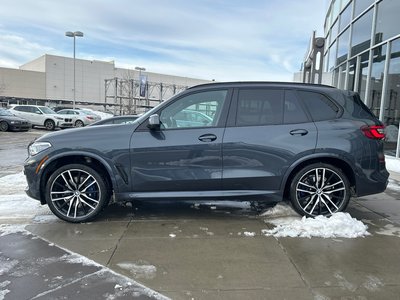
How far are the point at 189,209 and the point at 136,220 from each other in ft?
2.86

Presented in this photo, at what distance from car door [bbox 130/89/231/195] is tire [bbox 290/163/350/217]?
3.50 feet

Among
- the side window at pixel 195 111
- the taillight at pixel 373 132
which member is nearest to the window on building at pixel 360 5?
the taillight at pixel 373 132

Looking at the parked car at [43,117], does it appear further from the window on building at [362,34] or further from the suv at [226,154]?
the suv at [226,154]

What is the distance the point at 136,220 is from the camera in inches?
216

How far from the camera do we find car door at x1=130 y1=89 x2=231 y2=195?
16.8ft

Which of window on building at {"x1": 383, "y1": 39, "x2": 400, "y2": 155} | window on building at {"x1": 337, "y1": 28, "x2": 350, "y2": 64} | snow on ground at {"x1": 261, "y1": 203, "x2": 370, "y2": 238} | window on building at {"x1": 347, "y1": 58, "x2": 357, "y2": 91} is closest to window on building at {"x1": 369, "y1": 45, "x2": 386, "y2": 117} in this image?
window on building at {"x1": 383, "y1": 39, "x2": 400, "y2": 155}

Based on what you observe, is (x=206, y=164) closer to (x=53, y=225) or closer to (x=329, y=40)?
(x=53, y=225)

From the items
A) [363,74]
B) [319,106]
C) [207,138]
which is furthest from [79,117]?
[319,106]

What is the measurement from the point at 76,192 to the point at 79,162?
396mm

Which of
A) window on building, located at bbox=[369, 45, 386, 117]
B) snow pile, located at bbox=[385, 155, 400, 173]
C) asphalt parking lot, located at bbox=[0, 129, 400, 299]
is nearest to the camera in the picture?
asphalt parking lot, located at bbox=[0, 129, 400, 299]

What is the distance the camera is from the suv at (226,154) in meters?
5.15

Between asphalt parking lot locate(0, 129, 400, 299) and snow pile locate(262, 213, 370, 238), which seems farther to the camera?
snow pile locate(262, 213, 370, 238)

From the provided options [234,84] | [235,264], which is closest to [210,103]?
[234,84]

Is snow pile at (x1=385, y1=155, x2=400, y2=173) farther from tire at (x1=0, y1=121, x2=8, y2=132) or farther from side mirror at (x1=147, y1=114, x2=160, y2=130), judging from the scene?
tire at (x1=0, y1=121, x2=8, y2=132)
